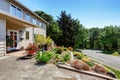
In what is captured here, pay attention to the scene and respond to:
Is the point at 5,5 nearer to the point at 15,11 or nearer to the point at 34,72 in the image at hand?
the point at 15,11

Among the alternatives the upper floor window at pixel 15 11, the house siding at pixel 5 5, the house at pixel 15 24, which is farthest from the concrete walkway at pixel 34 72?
the upper floor window at pixel 15 11

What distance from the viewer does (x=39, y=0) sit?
54.1ft

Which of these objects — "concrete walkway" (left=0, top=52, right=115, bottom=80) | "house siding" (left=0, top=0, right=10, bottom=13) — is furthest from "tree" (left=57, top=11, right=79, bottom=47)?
"concrete walkway" (left=0, top=52, right=115, bottom=80)

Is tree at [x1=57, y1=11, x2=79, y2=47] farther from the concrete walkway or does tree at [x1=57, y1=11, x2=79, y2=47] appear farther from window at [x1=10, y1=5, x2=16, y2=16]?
the concrete walkway

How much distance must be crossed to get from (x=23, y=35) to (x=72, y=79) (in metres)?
13.4

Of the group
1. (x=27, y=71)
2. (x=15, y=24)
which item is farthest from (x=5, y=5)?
(x=27, y=71)

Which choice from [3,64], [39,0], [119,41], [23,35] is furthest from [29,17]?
[119,41]

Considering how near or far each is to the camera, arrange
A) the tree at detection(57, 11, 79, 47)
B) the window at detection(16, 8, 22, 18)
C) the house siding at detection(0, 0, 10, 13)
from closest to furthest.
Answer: the house siding at detection(0, 0, 10, 13) → the window at detection(16, 8, 22, 18) → the tree at detection(57, 11, 79, 47)

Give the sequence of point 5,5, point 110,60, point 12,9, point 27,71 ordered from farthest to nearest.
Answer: point 110,60 → point 12,9 → point 5,5 → point 27,71

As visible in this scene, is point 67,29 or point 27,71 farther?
point 67,29

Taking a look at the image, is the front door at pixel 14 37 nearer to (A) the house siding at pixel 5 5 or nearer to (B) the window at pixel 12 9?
(B) the window at pixel 12 9

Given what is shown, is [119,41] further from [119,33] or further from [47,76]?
[47,76]

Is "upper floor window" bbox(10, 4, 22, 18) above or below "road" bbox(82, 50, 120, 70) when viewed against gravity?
above

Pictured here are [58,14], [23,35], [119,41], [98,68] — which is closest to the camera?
[98,68]
